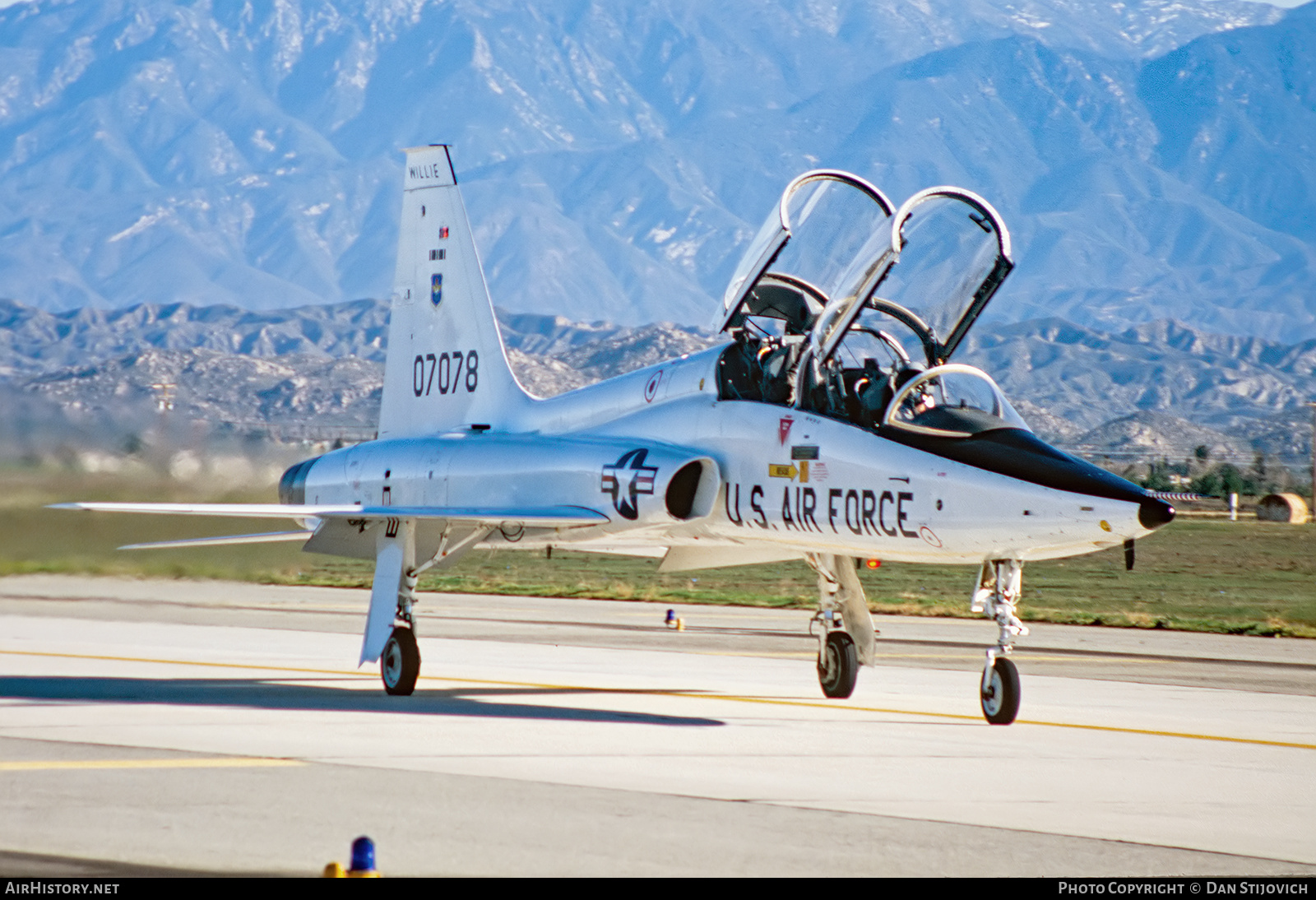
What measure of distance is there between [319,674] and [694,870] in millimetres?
9716

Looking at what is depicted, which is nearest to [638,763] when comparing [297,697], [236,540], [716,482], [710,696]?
[716,482]

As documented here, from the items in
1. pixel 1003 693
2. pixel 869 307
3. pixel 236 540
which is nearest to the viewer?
pixel 1003 693

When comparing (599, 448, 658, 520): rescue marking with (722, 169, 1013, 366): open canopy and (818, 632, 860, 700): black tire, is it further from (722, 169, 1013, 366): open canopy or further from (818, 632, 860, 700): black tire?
(818, 632, 860, 700): black tire

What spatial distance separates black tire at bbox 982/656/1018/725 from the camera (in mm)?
11656

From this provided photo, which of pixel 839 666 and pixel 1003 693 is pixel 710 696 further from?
pixel 1003 693

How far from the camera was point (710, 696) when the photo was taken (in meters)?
14.4

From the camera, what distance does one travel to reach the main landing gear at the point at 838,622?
45.3 ft

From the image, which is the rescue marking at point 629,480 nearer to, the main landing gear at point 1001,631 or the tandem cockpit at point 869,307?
the tandem cockpit at point 869,307

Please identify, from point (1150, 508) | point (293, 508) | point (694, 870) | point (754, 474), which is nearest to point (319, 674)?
point (293, 508)

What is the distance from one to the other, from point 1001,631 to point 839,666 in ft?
8.51

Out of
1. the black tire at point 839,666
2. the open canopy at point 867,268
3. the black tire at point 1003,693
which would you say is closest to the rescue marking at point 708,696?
the black tire at point 839,666

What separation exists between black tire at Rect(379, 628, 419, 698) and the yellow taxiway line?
1377mm

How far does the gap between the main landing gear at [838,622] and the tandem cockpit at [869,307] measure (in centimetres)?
189

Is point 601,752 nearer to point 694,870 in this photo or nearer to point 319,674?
point 694,870
